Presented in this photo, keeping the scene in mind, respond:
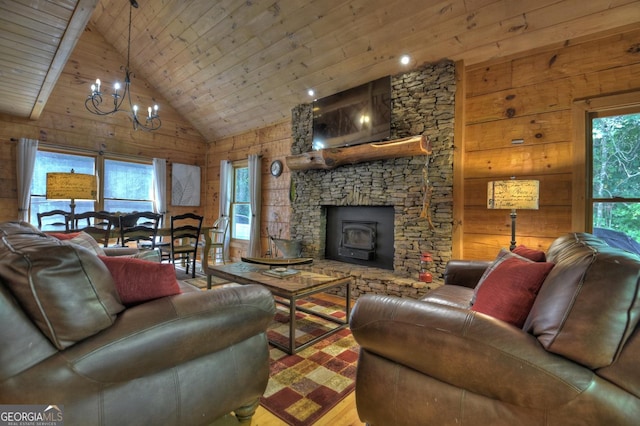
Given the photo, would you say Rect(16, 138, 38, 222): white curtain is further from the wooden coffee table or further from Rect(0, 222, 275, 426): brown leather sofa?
Rect(0, 222, 275, 426): brown leather sofa

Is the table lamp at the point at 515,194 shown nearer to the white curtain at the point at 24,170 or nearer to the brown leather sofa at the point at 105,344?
the brown leather sofa at the point at 105,344

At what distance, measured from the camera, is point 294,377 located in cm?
187

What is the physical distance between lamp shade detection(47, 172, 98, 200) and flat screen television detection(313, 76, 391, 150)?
9.24ft

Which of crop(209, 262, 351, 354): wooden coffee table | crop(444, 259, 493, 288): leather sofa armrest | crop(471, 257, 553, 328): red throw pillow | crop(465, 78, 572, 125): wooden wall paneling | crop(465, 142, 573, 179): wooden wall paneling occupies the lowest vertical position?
crop(209, 262, 351, 354): wooden coffee table

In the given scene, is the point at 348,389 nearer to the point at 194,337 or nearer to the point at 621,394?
the point at 194,337

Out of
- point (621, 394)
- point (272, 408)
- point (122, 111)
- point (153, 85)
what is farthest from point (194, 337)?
point (153, 85)

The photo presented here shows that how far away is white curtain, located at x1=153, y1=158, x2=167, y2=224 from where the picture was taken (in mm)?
5906

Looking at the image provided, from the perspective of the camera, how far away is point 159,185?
234 inches

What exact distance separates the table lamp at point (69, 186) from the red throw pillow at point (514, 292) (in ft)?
12.7

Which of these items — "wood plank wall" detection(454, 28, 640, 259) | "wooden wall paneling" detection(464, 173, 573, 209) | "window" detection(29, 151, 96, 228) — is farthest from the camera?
"window" detection(29, 151, 96, 228)

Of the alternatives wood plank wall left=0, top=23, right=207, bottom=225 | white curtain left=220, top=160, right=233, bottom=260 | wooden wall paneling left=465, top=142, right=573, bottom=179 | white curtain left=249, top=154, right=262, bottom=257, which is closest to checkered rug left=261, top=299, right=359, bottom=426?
wooden wall paneling left=465, top=142, right=573, bottom=179

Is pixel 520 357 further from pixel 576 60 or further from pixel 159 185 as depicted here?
pixel 159 185

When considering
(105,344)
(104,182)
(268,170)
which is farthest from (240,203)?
(105,344)

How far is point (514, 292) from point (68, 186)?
4057mm
